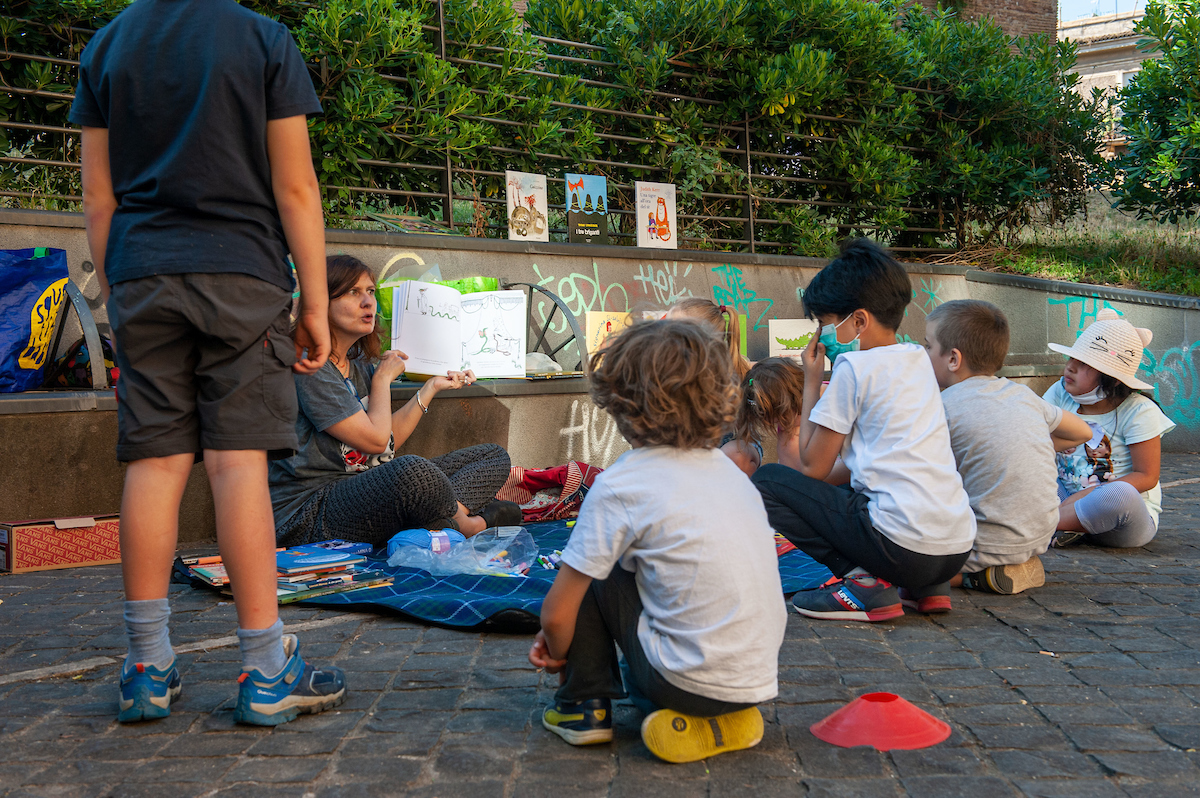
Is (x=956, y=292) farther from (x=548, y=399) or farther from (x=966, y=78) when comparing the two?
(x=548, y=399)

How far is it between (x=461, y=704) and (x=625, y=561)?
2.16 ft

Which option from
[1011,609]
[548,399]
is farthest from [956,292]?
[1011,609]

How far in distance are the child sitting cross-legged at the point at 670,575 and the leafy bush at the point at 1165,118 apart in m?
8.79

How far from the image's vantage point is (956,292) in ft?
28.1

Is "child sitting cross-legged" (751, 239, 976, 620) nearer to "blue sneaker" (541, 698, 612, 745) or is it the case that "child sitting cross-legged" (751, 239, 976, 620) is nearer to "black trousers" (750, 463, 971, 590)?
"black trousers" (750, 463, 971, 590)

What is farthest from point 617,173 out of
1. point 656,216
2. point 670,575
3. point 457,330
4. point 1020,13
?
point 1020,13

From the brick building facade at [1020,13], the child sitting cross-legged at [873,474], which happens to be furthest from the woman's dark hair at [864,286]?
the brick building facade at [1020,13]

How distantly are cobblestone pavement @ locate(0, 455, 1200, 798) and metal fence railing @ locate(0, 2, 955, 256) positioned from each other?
10.5ft

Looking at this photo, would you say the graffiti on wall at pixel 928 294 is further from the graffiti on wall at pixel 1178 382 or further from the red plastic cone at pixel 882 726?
the red plastic cone at pixel 882 726

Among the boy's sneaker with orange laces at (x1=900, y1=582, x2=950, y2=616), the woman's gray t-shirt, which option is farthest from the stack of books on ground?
the boy's sneaker with orange laces at (x1=900, y1=582, x2=950, y2=616)

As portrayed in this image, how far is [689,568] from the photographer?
75.8 inches

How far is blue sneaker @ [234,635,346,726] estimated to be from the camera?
2154 mm

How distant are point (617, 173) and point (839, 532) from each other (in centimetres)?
489

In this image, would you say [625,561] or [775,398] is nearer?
[625,561]
